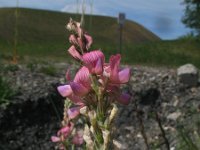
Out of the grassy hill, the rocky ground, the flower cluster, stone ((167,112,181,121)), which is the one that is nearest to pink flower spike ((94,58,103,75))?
the flower cluster

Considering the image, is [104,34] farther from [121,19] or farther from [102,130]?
[102,130]

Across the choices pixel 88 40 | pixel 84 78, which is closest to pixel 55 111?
pixel 88 40

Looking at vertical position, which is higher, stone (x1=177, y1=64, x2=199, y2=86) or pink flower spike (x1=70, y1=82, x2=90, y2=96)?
pink flower spike (x1=70, y1=82, x2=90, y2=96)

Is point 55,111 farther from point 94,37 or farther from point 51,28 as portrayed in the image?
point 51,28

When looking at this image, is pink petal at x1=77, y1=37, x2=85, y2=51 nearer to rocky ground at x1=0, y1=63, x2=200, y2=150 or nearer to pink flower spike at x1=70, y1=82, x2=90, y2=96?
pink flower spike at x1=70, y1=82, x2=90, y2=96

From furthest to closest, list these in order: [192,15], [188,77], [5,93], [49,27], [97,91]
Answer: [49,27]
[192,15]
[188,77]
[5,93]
[97,91]

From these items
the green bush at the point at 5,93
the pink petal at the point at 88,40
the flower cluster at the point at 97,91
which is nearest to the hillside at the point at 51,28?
the green bush at the point at 5,93
